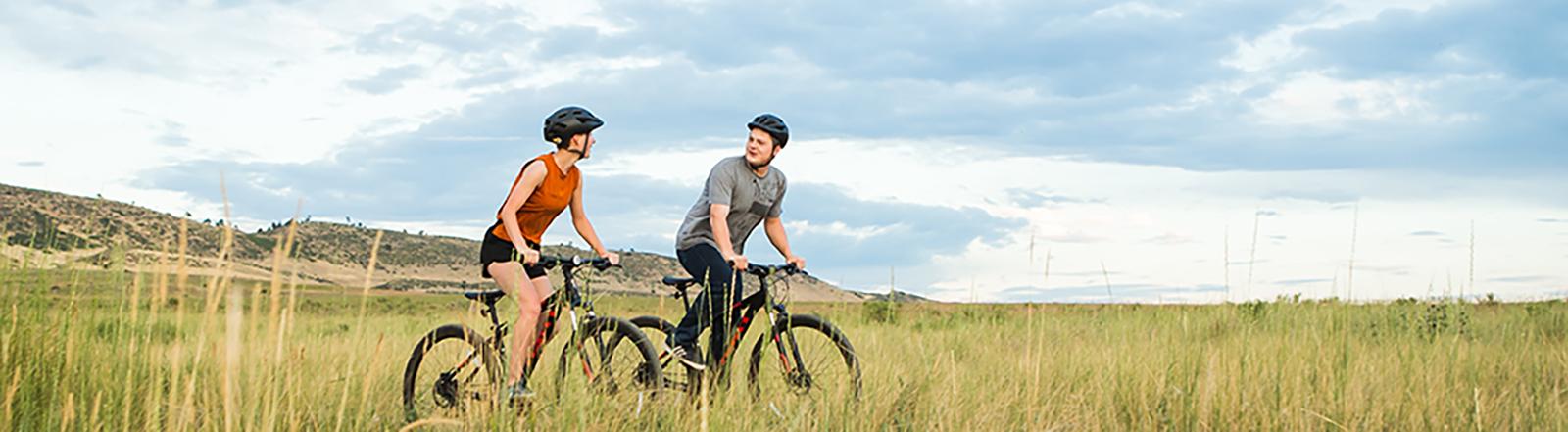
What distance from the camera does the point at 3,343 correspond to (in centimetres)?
454

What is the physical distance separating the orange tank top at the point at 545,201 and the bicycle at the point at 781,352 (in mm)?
659

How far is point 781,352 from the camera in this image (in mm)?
6094

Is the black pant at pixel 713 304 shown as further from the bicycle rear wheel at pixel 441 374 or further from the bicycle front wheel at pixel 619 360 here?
the bicycle rear wheel at pixel 441 374

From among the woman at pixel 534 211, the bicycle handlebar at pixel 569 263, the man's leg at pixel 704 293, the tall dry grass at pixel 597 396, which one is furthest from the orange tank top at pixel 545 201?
the man's leg at pixel 704 293

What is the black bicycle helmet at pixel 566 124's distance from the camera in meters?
5.67

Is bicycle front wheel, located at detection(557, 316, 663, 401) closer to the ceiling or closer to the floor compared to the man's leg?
closer to the floor

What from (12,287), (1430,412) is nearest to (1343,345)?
(1430,412)

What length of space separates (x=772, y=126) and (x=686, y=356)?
4.11 feet

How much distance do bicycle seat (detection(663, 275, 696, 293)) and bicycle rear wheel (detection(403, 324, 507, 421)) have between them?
39.0 inches

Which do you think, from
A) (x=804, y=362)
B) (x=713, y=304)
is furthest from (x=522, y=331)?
(x=804, y=362)

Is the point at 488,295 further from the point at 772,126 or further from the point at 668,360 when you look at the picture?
the point at 772,126

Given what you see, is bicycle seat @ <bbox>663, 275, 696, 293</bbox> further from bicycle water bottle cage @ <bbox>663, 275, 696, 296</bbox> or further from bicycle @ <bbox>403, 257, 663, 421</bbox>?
bicycle @ <bbox>403, 257, 663, 421</bbox>

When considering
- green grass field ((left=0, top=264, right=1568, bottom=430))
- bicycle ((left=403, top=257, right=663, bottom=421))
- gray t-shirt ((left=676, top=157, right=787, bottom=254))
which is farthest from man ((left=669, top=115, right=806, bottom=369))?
bicycle ((left=403, top=257, right=663, bottom=421))

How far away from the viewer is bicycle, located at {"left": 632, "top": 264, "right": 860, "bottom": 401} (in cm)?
597
